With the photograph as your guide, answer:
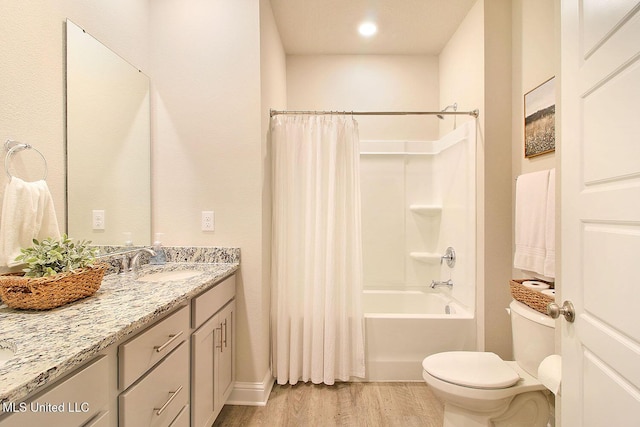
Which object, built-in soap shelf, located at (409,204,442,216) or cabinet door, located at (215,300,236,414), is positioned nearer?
cabinet door, located at (215,300,236,414)

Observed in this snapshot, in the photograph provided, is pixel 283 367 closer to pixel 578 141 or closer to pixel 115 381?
pixel 115 381

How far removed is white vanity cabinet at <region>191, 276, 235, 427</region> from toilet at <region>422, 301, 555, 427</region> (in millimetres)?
1121

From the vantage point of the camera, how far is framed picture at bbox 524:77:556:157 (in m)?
1.70

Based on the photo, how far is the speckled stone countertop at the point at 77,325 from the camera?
646 mm

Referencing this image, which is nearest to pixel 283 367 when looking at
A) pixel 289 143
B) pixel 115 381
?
pixel 115 381

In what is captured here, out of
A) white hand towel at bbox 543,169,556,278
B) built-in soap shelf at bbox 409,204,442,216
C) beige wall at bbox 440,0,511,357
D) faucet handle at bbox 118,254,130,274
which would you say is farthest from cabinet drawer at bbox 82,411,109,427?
built-in soap shelf at bbox 409,204,442,216

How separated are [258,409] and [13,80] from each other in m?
2.06

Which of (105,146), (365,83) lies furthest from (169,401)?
(365,83)

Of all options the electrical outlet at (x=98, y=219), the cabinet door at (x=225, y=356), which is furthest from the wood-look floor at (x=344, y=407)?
the electrical outlet at (x=98, y=219)

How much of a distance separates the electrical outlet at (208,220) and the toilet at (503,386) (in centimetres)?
152

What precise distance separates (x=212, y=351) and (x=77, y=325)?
2.69 ft

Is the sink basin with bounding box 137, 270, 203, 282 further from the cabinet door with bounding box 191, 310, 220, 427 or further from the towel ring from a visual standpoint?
the towel ring

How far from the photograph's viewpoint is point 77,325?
90cm

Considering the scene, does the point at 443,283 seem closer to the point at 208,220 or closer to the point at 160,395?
the point at 208,220
